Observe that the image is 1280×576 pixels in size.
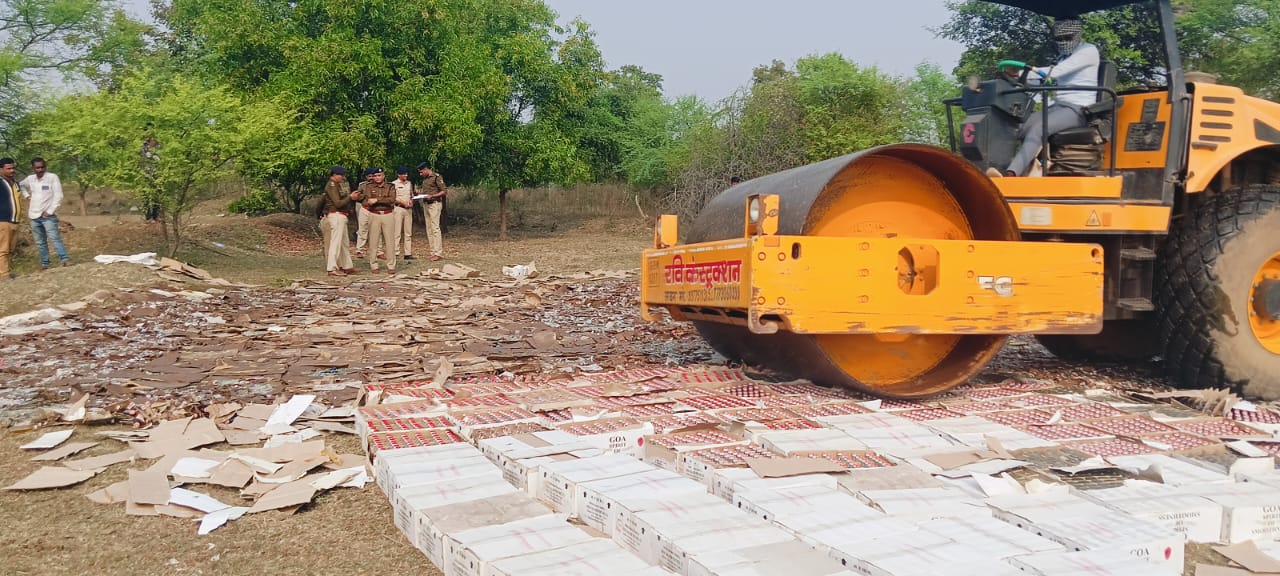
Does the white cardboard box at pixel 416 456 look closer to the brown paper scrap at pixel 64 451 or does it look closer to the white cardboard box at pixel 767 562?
the white cardboard box at pixel 767 562

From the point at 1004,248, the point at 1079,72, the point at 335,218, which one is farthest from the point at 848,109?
the point at 1004,248

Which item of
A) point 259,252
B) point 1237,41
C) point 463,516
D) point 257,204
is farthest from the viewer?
point 1237,41

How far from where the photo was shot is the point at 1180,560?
3.20 meters

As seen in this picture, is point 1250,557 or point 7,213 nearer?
point 1250,557

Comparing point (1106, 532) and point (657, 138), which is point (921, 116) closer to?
point (657, 138)

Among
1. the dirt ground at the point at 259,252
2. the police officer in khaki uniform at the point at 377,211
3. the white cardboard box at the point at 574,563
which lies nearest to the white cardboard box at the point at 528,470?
the white cardboard box at the point at 574,563

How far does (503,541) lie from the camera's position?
3031 mm

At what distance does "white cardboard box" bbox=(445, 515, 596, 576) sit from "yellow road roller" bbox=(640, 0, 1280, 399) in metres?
1.93

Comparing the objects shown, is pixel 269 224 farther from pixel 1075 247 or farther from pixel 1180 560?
pixel 1180 560

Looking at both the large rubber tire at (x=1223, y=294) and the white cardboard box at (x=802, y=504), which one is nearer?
the white cardboard box at (x=802, y=504)

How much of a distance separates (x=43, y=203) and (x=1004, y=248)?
1275cm

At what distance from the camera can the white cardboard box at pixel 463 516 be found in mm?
3236

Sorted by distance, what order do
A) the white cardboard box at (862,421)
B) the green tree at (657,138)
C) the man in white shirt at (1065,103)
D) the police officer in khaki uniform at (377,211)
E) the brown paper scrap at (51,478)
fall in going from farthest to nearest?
1. the green tree at (657,138)
2. the police officer in khaki uniform at (377,211)
3. the man in white shirt at (1065,103)
4. the white cardboard box at (862,421)
5. the brown paper scrap at (51,478)

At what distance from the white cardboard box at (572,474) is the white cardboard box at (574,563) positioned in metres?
0.63
